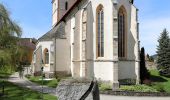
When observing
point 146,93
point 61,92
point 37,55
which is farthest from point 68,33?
point 61,92

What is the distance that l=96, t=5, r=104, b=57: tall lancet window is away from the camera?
32875 mm

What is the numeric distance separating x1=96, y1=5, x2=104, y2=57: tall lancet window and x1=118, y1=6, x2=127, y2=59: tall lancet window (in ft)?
6.24

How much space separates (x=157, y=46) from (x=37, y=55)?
70.8 ft

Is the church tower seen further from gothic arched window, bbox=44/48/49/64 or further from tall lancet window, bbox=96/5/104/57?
tall lancet window, bbox=96/5/104/57

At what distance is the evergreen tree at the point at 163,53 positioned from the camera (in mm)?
51062

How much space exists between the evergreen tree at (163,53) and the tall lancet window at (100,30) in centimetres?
2136

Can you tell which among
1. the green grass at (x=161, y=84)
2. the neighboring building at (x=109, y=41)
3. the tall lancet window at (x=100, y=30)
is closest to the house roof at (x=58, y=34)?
the neighboring building at (x=109, y=41)

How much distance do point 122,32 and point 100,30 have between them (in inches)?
97.4

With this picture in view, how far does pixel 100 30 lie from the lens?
32938mm

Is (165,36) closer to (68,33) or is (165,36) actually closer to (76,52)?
(68,33)

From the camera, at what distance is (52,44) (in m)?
41.9

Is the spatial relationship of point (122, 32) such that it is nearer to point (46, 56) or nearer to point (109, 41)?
point (109, 41)

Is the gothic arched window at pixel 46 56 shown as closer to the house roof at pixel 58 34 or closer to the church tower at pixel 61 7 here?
the house roof at pixel 58 34

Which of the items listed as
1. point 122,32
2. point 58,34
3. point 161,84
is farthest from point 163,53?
point 122,32
